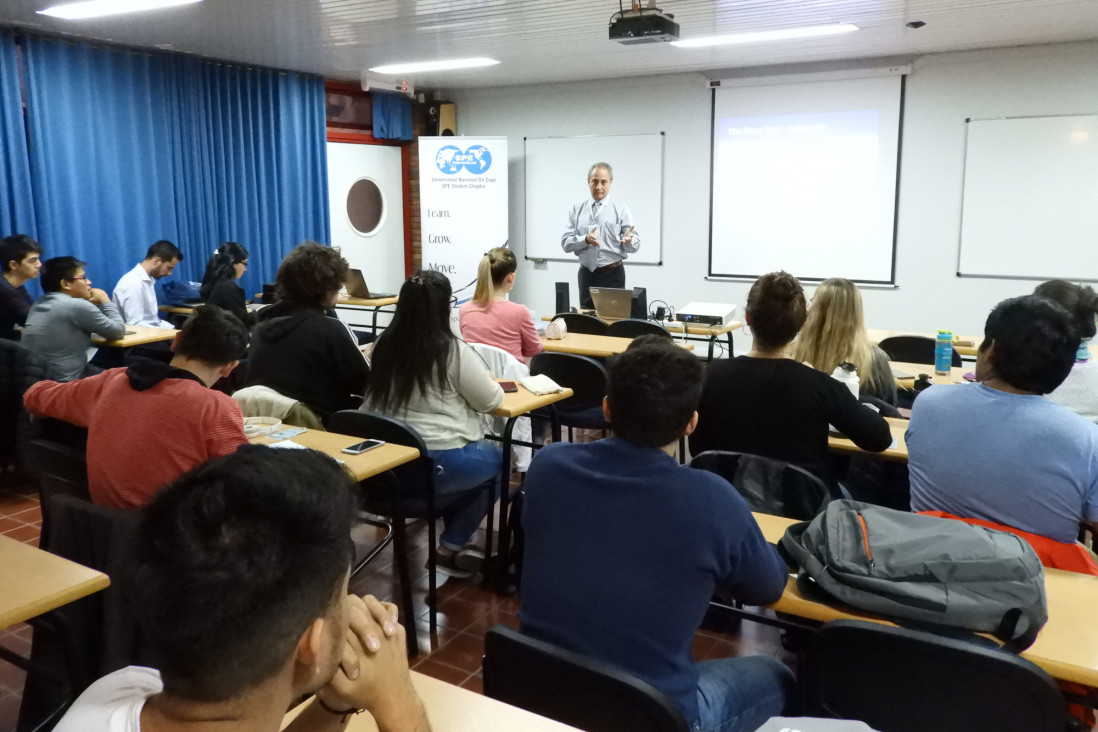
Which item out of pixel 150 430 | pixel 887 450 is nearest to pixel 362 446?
pixel 150 430

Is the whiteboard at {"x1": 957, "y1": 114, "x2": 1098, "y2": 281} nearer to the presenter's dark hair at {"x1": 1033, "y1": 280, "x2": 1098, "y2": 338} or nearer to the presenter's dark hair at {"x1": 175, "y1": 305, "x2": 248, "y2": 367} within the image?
the presenter's dark hair at {"x1": 1033, "y1": 280, "x2": 1098, "y2": 338}

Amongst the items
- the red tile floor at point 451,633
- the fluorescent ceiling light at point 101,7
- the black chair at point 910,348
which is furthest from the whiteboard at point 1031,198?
the fluorescent ceiling light at point 101,7

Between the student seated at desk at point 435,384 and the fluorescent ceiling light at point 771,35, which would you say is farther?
the fluorescent ceiling light at point 771,35

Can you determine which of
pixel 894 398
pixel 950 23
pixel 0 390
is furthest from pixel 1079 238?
pixel 0 390

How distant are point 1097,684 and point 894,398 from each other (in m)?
2.07

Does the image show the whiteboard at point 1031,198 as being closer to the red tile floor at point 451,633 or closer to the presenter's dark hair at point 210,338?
the red tile floor at point 451,633

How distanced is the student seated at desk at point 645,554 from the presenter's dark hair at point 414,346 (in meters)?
1.44

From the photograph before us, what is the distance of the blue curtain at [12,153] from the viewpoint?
18.6 ft

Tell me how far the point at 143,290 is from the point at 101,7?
5.99 ft

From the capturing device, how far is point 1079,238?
6457 millimetres

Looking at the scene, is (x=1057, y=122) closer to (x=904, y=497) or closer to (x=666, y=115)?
(x=666, y=115)

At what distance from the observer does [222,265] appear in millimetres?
6180

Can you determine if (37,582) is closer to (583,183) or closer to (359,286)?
(359,286)

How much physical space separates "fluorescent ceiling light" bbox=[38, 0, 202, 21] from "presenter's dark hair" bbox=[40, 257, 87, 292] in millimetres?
1572
